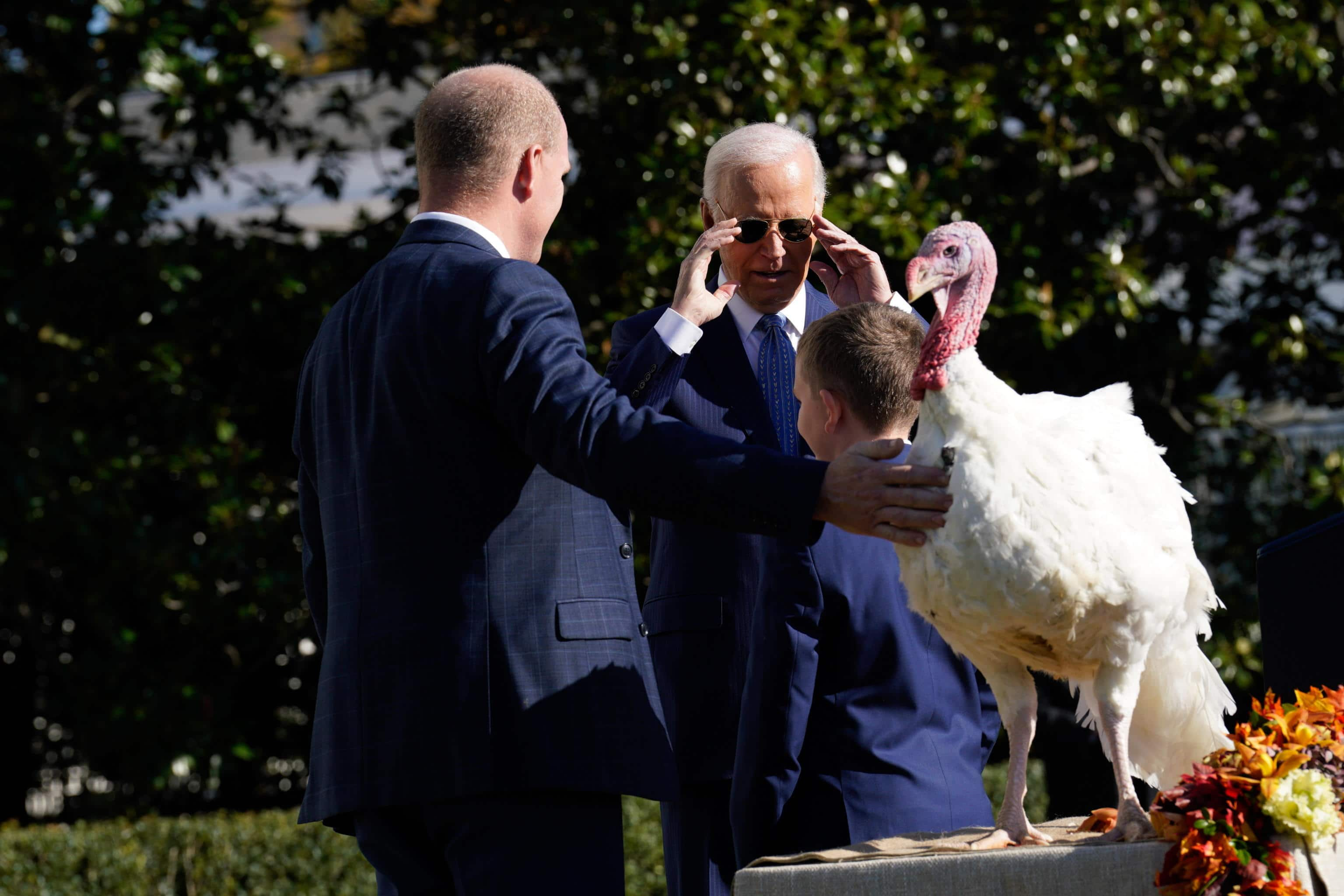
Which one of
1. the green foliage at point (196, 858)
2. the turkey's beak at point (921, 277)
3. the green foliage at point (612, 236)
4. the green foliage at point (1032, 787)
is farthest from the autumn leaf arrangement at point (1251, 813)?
the green foliage at point (1032, 787)

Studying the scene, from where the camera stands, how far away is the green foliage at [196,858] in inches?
290

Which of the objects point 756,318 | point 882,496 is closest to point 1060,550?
point 882,496

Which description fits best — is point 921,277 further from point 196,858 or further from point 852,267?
point 196,858

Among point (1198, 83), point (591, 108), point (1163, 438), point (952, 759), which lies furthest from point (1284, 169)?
point (952, 759)

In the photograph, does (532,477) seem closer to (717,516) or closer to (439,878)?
(717,516)

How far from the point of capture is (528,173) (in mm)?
2885

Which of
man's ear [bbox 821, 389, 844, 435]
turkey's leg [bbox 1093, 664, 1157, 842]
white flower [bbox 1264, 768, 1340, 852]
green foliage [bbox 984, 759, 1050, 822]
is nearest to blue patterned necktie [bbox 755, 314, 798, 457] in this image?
man's ear [bbox 821, 389, 844, 435]

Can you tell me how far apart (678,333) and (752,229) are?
447 millimetres

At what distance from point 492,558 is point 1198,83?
20.5ft

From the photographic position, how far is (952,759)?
295cm

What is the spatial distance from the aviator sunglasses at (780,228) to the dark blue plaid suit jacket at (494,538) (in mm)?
827

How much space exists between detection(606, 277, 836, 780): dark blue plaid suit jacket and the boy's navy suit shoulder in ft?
0.82

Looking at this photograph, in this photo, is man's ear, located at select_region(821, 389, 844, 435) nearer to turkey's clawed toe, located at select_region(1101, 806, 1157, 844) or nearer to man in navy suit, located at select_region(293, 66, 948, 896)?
man in navy suit, located at select_region(293, 66, 948, 896)

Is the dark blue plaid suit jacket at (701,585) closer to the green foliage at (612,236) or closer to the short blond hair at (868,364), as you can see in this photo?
the short blond hair at (868,364)
